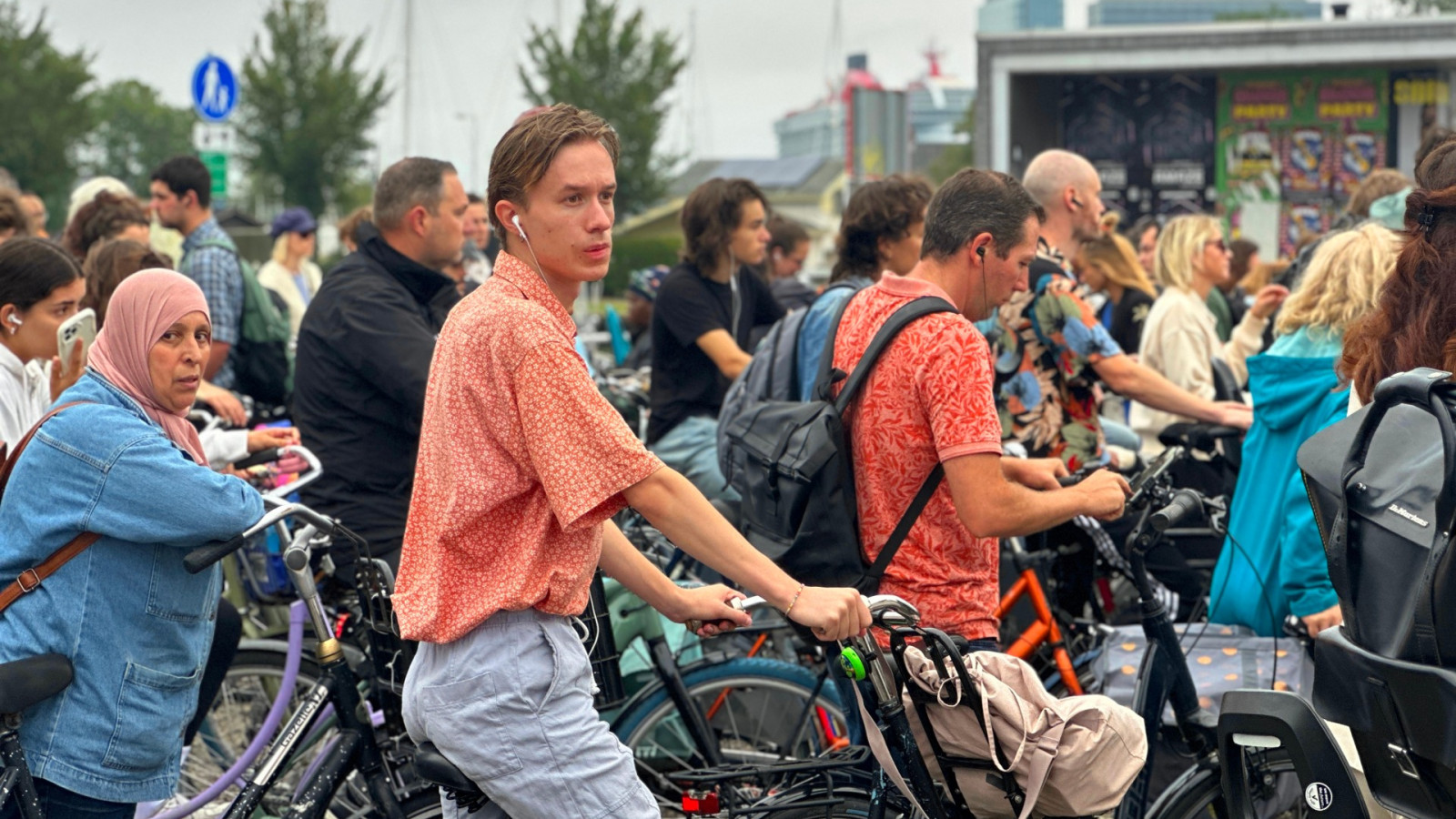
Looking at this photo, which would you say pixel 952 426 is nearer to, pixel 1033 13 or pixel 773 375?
pixel 773 375

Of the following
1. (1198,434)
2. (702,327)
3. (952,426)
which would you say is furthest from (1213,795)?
(702,327)

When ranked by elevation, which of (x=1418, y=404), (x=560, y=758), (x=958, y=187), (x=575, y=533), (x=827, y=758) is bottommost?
(x=827, y=758)

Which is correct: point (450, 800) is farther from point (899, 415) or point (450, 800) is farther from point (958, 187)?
point (958, 187)

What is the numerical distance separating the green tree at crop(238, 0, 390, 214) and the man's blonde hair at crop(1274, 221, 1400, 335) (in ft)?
142

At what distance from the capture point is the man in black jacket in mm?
4801

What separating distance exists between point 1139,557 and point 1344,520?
4.88 ft

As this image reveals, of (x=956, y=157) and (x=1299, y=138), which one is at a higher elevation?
(x=1299, y=138)

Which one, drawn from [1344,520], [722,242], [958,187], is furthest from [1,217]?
[1344,520]

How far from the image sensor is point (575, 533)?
9.32 ft

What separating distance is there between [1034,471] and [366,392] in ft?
7.07

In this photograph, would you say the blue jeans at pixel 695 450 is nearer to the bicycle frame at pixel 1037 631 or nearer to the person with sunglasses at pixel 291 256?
the bicycle frame at pixel 1037 631

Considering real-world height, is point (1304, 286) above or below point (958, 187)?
below

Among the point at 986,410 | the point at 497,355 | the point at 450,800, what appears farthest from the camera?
the point at 986,410

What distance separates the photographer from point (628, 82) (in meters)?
50.9
